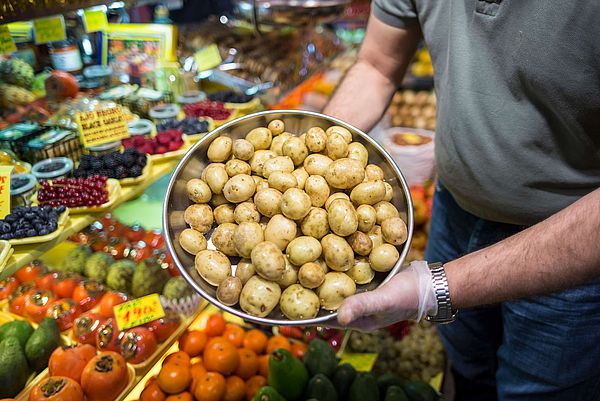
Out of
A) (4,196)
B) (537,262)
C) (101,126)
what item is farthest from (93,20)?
(537,262)

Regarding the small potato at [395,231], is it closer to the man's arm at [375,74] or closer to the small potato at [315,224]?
the small potato at [315,224]

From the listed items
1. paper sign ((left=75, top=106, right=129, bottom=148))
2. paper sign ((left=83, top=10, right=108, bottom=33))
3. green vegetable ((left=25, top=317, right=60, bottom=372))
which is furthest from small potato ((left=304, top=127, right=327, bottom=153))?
paper sign ((left=83, top=10, right=108, bottom=33))

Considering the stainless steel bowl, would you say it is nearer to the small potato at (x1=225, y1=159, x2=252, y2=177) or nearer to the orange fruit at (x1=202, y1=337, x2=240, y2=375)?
the small potato at (x1=225, y1=159, x2=252, y2=177)

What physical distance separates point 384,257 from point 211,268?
43cm

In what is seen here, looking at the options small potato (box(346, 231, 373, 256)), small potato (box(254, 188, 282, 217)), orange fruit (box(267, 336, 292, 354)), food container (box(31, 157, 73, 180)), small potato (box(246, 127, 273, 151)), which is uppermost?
small potato (box(246, 127, 273, 151))

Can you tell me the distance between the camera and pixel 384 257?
49.6 inches

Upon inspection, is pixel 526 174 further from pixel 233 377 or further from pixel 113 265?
pixel 113 265

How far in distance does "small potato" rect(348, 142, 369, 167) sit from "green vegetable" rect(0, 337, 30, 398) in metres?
1.17

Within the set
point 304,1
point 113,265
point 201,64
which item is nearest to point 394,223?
point 113,265

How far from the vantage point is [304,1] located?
3.70m

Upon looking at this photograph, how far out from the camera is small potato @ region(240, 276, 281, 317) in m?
1.20

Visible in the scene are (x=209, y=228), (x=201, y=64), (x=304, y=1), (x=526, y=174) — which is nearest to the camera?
(x=209, y=228)

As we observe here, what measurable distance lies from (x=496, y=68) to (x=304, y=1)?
255 centimetres

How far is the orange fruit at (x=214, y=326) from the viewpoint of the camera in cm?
204
